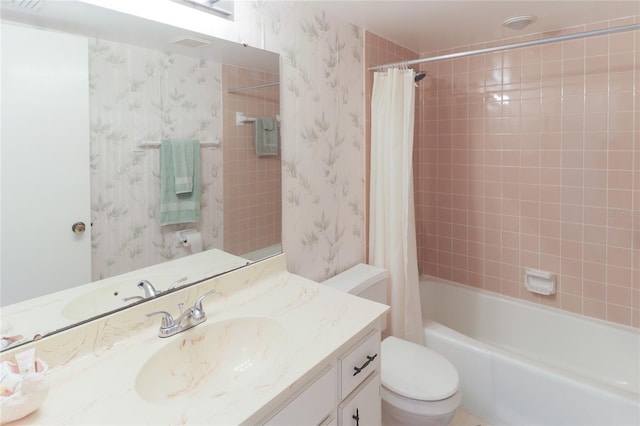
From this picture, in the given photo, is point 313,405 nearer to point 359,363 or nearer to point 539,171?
point 359,363

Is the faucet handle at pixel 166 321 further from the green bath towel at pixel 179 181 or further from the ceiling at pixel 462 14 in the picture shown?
the ceiling at pixel 462 14

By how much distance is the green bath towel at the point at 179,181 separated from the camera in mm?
1297

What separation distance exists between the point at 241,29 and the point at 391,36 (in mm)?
1151

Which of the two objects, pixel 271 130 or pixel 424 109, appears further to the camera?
pixel 424 109

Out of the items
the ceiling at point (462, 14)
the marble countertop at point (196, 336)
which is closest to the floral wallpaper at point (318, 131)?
the ceiling at point (462, 14)

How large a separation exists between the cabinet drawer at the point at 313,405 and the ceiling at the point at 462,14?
1633 mm

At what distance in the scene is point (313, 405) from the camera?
1054 millimetres

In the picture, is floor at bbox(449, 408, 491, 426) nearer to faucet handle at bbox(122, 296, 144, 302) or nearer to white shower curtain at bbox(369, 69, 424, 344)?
white shower curtain at bbox(369, 69, 424, 344)

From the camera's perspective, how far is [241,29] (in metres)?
1.51

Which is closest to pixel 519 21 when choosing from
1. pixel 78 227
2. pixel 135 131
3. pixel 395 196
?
pixel 395 196

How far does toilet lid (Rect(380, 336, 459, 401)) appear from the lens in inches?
63.6

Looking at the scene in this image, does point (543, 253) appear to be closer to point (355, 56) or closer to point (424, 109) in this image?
point (424, 109)

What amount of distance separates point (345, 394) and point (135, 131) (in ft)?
3.53

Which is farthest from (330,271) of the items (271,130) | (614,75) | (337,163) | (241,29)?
(614,75)
